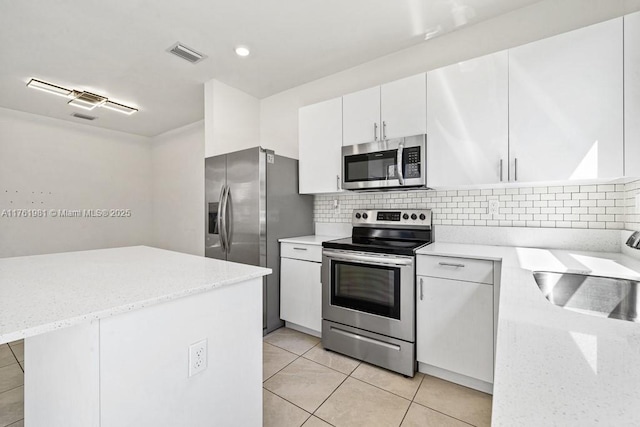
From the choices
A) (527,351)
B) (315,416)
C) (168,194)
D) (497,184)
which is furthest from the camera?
(168,194)

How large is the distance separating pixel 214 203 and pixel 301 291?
1.34m

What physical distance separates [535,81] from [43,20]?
3.58 metres

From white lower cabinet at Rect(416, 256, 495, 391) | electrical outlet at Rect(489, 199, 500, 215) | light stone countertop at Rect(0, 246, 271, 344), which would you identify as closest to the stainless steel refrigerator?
light stone countertop at Rect(0, 246, 271, 344)

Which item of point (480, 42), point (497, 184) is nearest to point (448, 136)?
point (497, 184)

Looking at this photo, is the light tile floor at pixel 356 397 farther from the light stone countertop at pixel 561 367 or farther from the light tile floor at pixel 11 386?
the light tile floor at pixel 11 386

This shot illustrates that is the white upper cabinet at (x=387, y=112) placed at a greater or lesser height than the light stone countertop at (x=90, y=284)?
greater

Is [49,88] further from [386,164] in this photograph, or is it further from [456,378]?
[456,378]

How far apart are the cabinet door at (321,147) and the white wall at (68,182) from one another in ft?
13.4

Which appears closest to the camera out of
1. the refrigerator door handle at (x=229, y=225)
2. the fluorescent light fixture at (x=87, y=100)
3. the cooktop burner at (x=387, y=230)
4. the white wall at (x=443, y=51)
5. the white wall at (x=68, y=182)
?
the white wall at (x=443, y=51)

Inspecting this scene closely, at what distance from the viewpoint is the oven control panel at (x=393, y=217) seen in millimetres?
2461

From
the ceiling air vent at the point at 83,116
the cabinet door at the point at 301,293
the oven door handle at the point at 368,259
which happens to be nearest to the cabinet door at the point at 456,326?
the oven door handle at the point at 368,259

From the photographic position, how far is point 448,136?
6.88ft

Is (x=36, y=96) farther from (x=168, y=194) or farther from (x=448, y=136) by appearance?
(x=448, y=136)

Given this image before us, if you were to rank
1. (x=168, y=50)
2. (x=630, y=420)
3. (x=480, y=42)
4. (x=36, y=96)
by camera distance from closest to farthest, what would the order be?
(x=630, y=420)
(x=480, y=42)
(x=168, y=50)
(x=36, y=96)
